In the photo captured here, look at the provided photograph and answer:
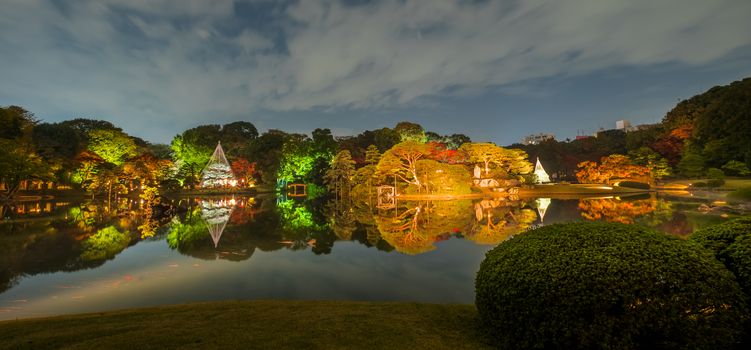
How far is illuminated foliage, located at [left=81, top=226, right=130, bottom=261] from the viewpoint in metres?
10.1

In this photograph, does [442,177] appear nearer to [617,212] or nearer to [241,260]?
[617,212]

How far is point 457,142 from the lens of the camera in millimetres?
Answer: 83688

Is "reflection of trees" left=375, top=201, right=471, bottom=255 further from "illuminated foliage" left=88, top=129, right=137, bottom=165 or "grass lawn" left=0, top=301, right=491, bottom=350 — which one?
"illuminated foliage" left=88, top=129, right=137, bottom=165

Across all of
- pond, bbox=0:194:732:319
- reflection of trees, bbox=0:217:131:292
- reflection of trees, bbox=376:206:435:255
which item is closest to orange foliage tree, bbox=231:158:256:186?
pond, bbox=0:194:732:319

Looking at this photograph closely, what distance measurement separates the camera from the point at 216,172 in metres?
47.1

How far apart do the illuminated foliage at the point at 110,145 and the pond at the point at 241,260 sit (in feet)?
117

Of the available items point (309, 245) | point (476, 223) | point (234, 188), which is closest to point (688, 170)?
point (476, 223)

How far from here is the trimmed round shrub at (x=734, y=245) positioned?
3008mm

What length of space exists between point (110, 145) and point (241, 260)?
49.9m

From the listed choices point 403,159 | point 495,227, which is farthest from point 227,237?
point 403,159

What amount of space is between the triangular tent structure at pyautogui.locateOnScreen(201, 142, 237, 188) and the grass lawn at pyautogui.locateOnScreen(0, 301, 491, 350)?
46021 mm

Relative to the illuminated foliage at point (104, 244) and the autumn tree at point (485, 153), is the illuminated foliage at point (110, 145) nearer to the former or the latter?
the illuminated foliage at point (104, 244)

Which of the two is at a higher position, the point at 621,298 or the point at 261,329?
the point at 621,298

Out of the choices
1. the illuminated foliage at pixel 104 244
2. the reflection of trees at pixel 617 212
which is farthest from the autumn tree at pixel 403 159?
the illuminated foliage at pixel 104 244
